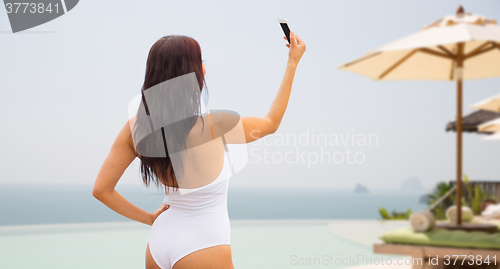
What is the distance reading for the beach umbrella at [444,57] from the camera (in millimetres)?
2984

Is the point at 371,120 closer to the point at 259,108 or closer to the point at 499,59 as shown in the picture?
the point at 259,108

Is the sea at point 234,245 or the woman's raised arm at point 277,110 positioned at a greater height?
the woman's raised arm at point 277,110

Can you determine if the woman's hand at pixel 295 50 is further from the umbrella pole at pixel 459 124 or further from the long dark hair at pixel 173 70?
the umbrella pole at pixel 459 124

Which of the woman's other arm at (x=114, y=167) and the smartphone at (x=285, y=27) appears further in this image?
the smartphone at (x=285, y=27)

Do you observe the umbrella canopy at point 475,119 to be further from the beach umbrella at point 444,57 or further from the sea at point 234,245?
the beach umbrella at point 444,57

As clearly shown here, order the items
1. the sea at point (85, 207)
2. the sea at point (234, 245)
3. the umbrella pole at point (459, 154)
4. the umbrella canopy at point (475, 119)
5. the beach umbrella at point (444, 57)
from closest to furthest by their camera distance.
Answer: the beach umbrella at point (444, 57)
the umbrella pole at point (459, 154)
the sea at point (234, 245)
the umbrella canopy at point (475, 119)
the sea at point (85, 207)

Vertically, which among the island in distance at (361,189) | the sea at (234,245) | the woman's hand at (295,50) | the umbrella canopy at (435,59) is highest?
the umbrella canopy at (435,59)

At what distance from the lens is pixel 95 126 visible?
3027cm

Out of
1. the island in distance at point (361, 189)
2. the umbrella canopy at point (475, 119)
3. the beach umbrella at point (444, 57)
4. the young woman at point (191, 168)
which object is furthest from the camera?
the island in distance at point (361, 189)

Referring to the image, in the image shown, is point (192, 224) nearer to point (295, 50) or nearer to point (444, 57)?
point (295, 50)

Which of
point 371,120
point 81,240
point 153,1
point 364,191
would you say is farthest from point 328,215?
point 81,240

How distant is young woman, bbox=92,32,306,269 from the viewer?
0.97m

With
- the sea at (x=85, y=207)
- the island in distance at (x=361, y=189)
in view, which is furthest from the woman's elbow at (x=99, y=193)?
the island in distance at (x=361, y=189)

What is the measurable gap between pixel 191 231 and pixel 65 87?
2823 cm
